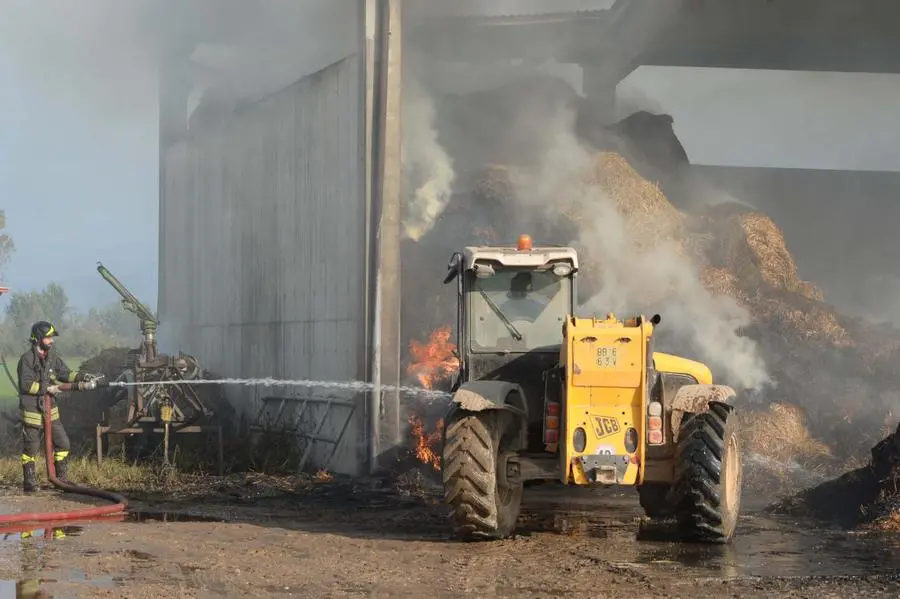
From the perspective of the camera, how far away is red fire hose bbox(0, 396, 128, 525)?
34.7ft

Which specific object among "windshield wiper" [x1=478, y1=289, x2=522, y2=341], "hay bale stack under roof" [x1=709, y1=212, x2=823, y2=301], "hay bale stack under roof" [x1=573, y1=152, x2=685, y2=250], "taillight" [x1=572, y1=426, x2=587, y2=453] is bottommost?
"taillight" [x1=572, y1=426, x2=587, y2=453]

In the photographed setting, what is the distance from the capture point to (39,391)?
44.1ft

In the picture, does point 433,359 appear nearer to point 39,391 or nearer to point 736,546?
point 39,391

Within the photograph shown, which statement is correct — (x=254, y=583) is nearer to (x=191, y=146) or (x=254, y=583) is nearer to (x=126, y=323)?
(x=191, y=146)

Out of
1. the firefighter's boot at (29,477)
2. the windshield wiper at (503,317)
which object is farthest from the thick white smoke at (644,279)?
the firefighter's boot at (29,477)

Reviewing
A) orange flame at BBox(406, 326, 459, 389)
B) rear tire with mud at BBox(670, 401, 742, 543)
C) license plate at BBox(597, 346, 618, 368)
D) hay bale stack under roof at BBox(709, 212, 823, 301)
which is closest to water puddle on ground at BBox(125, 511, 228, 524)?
orange flame at BBox(406, 326, 459, 389)

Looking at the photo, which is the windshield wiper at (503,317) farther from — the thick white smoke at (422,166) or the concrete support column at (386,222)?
the thick white smoke at (422,166)

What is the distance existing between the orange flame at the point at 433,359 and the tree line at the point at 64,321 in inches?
1508

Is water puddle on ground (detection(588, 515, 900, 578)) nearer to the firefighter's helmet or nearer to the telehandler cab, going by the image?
the telehandler cab

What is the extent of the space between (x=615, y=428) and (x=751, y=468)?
5172 millimetres

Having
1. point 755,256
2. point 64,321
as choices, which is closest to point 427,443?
point 755,256

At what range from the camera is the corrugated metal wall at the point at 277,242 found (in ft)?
51.6

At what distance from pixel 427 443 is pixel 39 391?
4.61 m

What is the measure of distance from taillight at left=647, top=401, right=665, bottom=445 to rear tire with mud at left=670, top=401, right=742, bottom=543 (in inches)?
8.2
